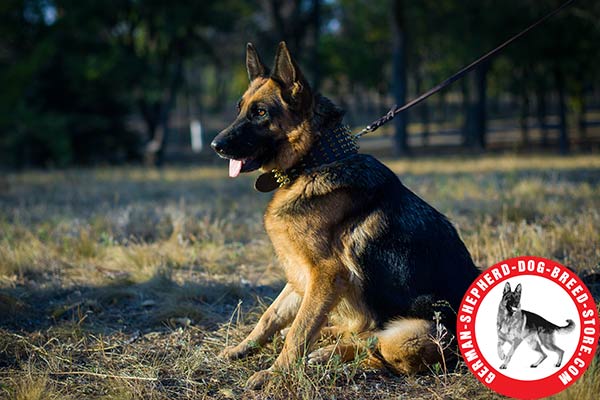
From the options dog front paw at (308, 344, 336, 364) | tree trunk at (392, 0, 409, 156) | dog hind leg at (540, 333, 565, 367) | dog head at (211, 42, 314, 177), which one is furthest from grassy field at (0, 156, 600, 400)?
tree trunk at (392, 0, 409, 156)

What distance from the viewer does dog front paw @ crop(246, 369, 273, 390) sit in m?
3.03

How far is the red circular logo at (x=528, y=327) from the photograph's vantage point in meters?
2.65

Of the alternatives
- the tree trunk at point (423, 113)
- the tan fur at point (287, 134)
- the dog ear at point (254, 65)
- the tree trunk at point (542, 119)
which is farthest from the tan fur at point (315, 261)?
the tree trunk at point (423, 113)

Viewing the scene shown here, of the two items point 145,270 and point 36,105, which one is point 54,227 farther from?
point 36,105

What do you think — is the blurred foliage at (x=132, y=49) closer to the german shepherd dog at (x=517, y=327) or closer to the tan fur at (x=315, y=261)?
the tan fur at (x=315, y=261)

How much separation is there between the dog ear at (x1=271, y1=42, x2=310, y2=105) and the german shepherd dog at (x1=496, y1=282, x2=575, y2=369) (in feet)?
5.57

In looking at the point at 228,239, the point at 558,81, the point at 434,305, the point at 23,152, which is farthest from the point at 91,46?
the point at 434,305

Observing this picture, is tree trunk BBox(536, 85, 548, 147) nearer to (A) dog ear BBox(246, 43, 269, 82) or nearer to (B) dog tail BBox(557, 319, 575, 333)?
(A) dog ear BBox(246, 43, 269, 82)

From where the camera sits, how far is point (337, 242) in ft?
10.6

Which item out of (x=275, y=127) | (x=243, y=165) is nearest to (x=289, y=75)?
(x=275, y=127)

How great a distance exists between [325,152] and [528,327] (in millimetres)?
1574

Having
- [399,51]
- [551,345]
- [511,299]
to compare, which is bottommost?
[551,345]

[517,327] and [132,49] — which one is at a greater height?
[132,49]

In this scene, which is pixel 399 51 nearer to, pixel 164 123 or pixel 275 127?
pixel 164 123
